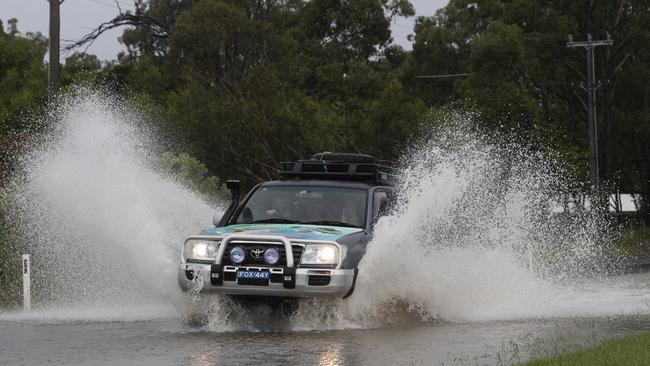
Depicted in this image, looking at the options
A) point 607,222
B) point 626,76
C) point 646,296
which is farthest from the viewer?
point 626,76

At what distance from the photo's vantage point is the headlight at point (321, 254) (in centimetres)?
1312

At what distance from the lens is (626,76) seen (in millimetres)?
50344

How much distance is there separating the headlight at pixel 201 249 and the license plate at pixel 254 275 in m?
0.46

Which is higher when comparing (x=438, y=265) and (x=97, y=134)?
(x=97, y=134)

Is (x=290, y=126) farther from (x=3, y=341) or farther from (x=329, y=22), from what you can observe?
(x=3, y=341)

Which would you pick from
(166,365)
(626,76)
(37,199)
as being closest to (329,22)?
(626,76)

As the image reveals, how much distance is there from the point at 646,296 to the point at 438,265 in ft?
16.0

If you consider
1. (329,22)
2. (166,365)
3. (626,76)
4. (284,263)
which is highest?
(329,22)

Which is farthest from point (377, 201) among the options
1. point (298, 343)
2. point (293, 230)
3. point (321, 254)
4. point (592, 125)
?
point (592, 125)

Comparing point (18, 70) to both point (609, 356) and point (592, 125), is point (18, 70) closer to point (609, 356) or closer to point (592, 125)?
point (592, 125)

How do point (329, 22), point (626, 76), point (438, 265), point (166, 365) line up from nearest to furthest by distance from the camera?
point (166, 365) → point (438, 265) → point (626, 76) → point (329, 22)

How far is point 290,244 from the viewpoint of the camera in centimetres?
1318

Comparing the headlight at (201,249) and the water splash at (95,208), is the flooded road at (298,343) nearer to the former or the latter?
the headlight at (201,249)

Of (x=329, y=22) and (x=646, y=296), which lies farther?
(x=329, y=22)
